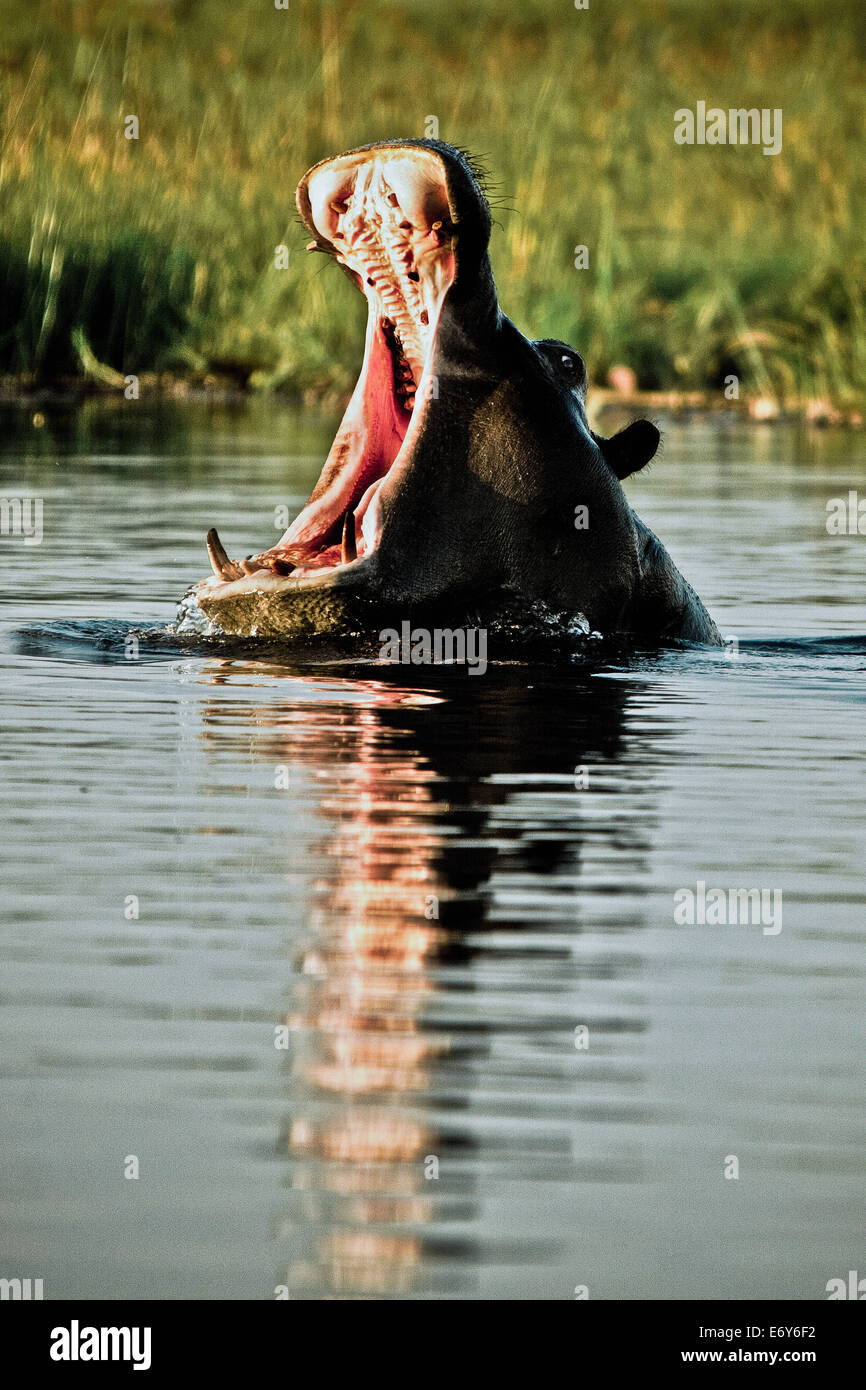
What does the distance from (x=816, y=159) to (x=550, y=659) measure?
14.9 metres

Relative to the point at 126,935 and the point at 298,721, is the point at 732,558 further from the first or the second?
the point at 126,935

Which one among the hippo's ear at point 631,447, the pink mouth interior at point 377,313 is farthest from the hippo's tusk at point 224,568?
the hippo's ear at point 631,447

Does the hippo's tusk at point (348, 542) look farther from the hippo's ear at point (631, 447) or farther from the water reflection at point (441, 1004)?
the water reflection at point (441, 1004)

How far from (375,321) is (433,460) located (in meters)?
0.43

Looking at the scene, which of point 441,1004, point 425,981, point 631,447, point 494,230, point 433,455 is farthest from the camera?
point 494,230

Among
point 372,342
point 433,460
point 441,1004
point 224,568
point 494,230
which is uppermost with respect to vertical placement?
point 494,230

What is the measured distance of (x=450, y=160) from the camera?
6.46m

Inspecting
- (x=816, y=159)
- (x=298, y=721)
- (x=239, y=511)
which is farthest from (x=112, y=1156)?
(x=816, y=159)

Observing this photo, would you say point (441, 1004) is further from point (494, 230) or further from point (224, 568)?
point (494, 230)

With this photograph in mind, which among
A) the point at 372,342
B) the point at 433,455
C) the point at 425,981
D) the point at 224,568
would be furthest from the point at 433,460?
the point at 425,981

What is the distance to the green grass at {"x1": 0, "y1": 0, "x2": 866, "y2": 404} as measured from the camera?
18844mm

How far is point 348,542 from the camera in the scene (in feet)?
22.8
